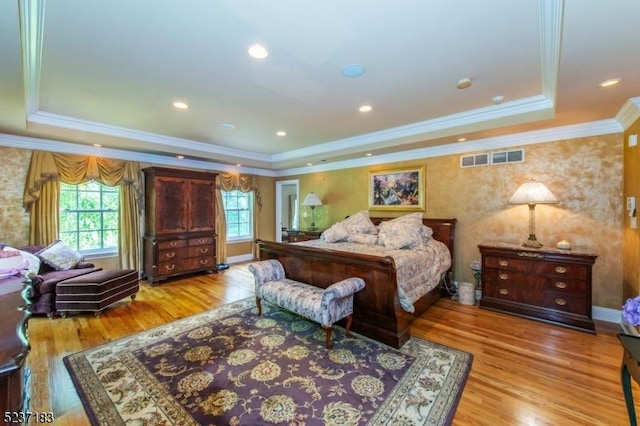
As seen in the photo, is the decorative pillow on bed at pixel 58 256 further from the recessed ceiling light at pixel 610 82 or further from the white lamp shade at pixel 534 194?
the recessed ceiling light at pixel 610 82

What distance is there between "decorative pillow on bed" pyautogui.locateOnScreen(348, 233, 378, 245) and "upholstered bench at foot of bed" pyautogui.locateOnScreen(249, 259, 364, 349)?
132cm

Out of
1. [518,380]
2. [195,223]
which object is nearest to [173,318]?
[195,223]

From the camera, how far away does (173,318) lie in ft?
11.3

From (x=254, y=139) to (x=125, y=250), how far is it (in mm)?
3164

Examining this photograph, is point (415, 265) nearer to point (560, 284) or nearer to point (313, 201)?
point (560, 284)

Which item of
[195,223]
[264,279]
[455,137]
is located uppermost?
[455,137]

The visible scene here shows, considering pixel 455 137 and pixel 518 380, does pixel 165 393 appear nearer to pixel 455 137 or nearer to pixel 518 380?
pixel 518 380

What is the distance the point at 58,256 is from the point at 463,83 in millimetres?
5647

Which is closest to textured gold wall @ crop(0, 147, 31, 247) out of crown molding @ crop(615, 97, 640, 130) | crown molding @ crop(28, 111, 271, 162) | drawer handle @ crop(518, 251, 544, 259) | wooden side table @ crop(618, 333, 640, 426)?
crown molding @ crop(28, 111, 271, 162)

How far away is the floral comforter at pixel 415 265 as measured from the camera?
2910 millimetres

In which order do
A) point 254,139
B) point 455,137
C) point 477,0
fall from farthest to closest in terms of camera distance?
point 254,139 < point 455,137 < point 477,0

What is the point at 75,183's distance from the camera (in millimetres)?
4461

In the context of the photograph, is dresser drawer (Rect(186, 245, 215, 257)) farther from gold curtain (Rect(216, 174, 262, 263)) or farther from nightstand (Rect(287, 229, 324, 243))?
nightstand (Rect(287, 229, 324, 243))

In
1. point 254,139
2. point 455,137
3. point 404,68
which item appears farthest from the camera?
point 254,139
